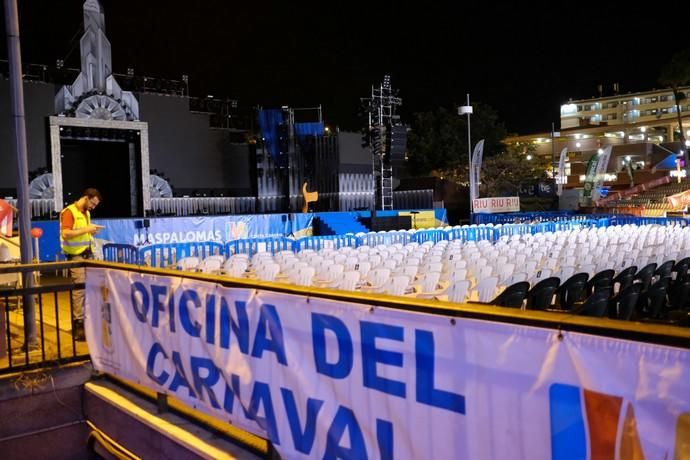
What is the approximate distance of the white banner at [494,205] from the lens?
83.4 feet

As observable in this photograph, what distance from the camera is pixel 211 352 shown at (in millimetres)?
3703

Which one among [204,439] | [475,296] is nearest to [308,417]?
[204,439]

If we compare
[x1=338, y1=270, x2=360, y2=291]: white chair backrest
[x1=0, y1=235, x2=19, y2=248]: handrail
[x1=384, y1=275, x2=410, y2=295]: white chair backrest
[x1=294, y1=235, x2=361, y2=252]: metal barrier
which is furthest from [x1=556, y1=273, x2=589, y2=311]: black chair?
[x1=0, y1=235, x2=19, y2=248]: handrail

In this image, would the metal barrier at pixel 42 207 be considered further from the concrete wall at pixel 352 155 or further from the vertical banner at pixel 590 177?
the vertical banner at pixel 590 177

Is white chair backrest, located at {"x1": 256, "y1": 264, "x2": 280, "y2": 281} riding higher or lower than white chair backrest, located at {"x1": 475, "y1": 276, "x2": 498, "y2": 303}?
higher

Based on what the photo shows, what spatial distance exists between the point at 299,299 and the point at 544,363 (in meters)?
1.32

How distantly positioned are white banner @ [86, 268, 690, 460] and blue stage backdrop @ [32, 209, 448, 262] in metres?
11.8

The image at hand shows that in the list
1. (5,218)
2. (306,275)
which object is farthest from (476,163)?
(5,218)

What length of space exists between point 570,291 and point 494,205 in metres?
18.8

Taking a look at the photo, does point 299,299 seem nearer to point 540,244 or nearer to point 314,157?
point 540,244

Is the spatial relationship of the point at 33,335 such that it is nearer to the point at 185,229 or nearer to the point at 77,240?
the point at 77,240

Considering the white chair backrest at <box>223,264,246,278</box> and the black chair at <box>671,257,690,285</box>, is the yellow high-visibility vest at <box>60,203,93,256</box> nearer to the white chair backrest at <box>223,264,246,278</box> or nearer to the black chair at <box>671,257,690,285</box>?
the white chair backrest at <box>223,264,246,278</box>

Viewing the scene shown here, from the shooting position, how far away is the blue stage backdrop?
1499 cm

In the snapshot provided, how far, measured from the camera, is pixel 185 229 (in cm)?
1759
